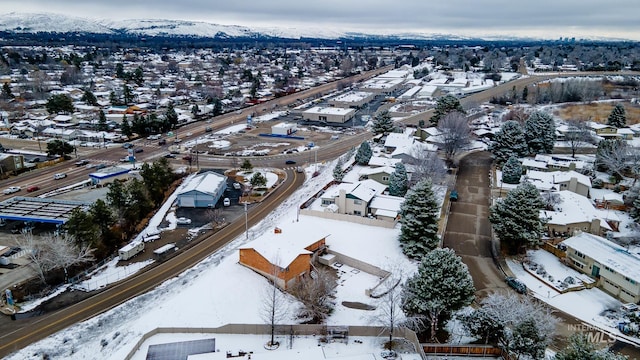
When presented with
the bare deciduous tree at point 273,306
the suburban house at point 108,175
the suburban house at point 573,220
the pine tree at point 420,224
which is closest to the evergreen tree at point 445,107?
the suburban house at point 573,220

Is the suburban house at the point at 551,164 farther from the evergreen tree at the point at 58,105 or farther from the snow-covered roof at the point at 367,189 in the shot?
the evergreen tree at the point at 58,105

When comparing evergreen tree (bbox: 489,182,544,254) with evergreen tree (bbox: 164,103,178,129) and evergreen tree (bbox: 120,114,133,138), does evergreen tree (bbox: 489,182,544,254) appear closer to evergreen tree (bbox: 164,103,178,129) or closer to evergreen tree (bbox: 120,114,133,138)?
evergreen tree (bbox: 120,114,133,138)

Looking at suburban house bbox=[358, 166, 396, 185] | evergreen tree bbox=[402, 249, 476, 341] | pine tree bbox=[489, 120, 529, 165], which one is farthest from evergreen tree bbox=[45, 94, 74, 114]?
evergreen tree bbox=[402, 249, 476, 341]

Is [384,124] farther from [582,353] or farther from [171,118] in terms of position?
[582,353]

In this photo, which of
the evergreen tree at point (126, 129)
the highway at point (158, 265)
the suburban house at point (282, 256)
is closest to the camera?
the highway at point (158, 265)

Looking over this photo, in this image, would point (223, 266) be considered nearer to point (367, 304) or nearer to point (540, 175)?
point (367, 304)

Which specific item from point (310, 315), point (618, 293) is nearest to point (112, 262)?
point (310, 315)

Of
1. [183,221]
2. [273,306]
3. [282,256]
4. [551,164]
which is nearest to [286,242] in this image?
[282,256]
